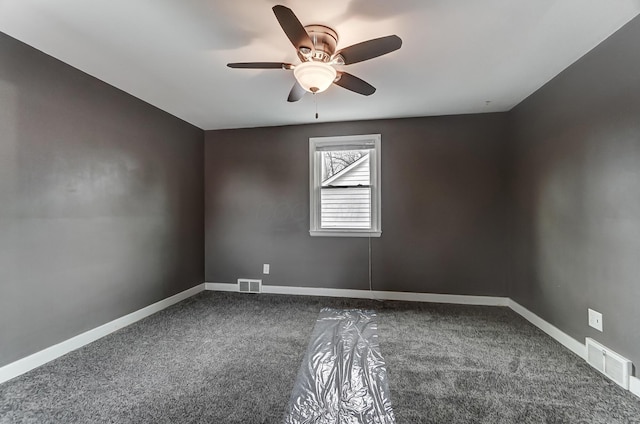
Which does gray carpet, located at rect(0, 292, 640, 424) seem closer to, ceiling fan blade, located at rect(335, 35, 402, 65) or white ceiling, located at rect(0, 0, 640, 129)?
ceiling fan blade, located at rect(335, 35, 402, 65)

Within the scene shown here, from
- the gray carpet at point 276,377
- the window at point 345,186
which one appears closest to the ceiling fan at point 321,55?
the window at point 345,186

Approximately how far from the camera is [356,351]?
2.35 meters

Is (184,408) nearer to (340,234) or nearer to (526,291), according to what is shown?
(340,234)

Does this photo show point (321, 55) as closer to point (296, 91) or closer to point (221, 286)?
point (296, 91)

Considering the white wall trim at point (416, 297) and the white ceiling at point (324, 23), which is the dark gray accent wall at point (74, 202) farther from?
the white wall trim at point (416, 297)

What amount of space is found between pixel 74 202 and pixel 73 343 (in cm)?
119

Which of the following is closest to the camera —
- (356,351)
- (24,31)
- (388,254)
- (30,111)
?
(24,31)

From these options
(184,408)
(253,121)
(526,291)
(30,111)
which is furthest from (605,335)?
(30,111)

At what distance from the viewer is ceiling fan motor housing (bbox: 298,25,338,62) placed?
186 centimetres

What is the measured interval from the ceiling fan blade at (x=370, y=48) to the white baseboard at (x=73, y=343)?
10.1 feet

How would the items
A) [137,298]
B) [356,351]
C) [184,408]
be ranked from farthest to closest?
[137,298], [356,351], [184,408]

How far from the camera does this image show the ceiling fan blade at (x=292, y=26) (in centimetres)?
140

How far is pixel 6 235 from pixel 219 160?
254 centimetres

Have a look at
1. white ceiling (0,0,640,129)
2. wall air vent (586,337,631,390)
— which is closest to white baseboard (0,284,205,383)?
white ceiling (0,0,640,129)
